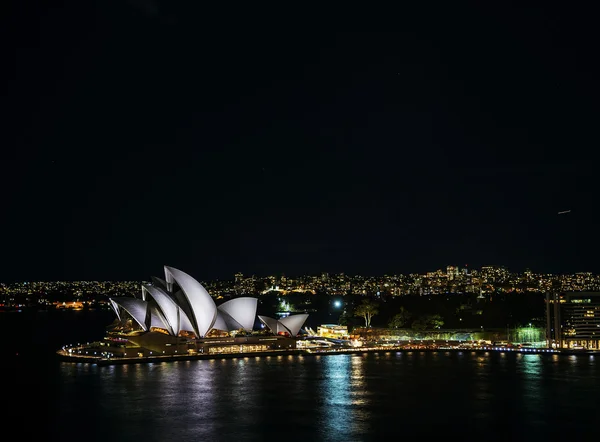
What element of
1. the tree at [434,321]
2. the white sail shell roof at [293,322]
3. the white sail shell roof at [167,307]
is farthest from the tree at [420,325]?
the white sail shell roof at [167,307]

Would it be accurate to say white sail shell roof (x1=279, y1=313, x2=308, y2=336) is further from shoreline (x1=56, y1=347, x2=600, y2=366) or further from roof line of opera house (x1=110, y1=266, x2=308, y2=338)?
roof line of opera house (x1=110, y1=266, x2=308, y2=338)

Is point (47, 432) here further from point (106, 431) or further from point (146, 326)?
point (146, 326)

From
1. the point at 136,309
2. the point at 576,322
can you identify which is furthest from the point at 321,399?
the point at 576,322

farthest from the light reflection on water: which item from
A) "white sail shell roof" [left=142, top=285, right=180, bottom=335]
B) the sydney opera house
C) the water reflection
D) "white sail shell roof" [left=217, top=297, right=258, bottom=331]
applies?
"white sail shell roof" [left=217, top=297, right=258, bottom=331]

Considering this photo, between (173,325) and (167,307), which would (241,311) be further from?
(167,307)

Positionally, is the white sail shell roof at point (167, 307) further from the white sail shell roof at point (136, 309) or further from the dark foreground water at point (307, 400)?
the dark foreground water at point (307, 400)
